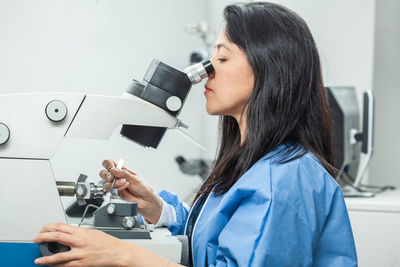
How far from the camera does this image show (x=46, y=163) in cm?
92

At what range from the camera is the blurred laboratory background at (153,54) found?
7.83ft

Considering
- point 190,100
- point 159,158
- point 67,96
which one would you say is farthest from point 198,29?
point 67,96

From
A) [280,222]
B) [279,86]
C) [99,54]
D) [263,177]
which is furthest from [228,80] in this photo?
[99,54]

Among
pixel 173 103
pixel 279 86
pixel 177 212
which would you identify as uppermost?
pixel 279 86

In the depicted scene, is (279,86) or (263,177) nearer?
(263,177)

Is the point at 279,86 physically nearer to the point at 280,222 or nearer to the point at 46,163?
the point at 280,222

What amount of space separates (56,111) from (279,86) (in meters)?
0.49

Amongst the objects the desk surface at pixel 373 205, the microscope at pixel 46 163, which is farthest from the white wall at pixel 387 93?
the microscope at pixel 46 163

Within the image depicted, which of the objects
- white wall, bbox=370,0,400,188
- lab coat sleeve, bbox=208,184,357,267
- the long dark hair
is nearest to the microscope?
lab coat sleeve, bbox=208,184,357,267

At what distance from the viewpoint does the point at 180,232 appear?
131 centimetres

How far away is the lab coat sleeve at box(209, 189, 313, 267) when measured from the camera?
0.85 m

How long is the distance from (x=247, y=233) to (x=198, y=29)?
6.35 feet

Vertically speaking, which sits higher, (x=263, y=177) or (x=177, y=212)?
(x=263, y=177)

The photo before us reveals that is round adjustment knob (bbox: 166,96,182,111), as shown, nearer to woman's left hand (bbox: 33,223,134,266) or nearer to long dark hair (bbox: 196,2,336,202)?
long dark hair (bbox: 196,2,336,202)
